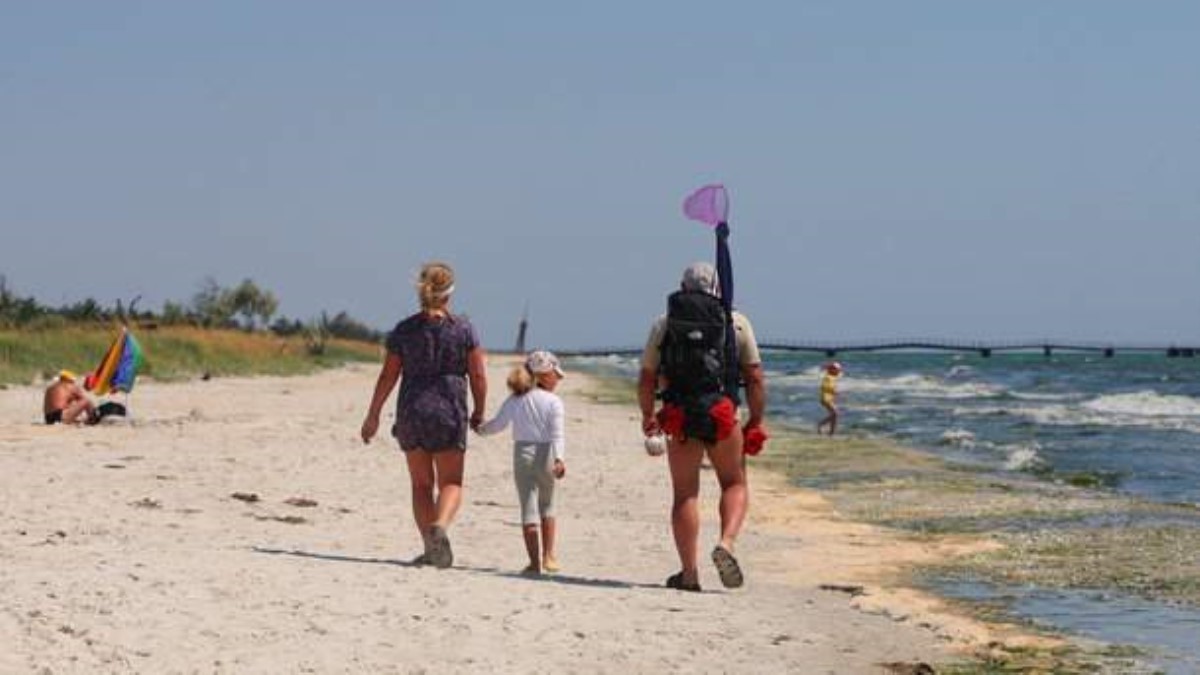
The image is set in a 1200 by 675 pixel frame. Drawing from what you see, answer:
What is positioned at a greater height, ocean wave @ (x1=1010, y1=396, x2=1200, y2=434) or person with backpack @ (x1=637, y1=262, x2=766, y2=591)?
person with backpack @ (x1=637, y1=262, x2=766, y2=591)

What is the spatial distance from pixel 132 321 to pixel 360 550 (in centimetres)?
3888

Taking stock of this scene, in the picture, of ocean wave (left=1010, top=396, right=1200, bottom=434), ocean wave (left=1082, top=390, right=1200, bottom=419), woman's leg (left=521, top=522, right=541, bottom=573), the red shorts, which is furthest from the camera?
ocean wave (left=1082, top=390, right=1200, bottom=419)

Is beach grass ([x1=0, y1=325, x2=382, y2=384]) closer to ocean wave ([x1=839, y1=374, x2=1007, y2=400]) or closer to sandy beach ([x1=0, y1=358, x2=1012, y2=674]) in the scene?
sandy beach ([x1=0, y1=358, x2=1012, y2=674])

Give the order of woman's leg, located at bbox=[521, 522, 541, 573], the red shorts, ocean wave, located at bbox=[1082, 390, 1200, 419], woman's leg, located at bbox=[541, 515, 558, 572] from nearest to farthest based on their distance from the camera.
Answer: the red shorts, woman's leg, located at bbox=[521, 522, 541, 573], woman's leg, located at bbox=[541, 515, 558, 572], ocean wave, located at bbox=[1082, 390, 1200, 419]

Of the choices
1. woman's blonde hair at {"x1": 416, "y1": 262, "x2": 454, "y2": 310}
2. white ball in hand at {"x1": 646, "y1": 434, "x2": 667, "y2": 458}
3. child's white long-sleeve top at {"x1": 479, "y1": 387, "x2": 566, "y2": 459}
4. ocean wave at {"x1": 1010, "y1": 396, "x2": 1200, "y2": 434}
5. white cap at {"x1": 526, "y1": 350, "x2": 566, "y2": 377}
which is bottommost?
ocean wave at {"x1": 1010, "y1": 396, "x2": 1200, "y2": 434}

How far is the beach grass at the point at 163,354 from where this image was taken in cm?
3197

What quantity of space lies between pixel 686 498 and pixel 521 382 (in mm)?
1139

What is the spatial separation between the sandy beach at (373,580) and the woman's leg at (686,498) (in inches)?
9.1

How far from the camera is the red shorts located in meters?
9.16

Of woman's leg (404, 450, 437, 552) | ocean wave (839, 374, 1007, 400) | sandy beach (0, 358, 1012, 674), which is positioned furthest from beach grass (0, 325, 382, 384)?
woman's leg (404, 450, 437, 552)

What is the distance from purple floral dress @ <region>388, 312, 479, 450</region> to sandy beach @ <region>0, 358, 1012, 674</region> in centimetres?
75

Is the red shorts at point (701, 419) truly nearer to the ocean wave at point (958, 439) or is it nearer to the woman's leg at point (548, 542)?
the woman's leg at point (548, 542)

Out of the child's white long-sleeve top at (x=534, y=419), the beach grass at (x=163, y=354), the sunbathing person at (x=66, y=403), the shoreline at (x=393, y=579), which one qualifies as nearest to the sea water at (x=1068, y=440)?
the shoreline at (x=393, y=579)

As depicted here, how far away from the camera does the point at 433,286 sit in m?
9.54
